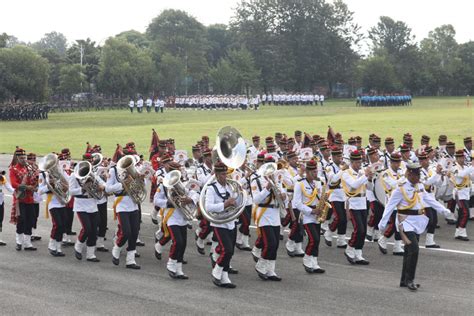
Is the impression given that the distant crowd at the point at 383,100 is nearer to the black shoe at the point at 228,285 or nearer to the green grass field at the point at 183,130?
the green grass field at the point at 183,130

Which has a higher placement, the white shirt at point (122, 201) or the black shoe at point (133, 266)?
the white shirt at point (122, 201)

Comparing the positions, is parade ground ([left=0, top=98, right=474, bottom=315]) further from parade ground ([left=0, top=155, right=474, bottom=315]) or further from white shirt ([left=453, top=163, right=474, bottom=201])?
white shirt ([left=453, top=163, right=474, bottom=201])

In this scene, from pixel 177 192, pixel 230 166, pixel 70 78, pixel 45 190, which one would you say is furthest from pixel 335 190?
pixel 70 78

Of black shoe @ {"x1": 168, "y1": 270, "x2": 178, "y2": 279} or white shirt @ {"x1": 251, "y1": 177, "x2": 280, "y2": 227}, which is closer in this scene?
white shirt @ {"x1": 251, "y1": 177, "x2": 280, "y2": 227}

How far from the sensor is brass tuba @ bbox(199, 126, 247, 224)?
11.9 metres

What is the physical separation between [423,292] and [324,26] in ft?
329

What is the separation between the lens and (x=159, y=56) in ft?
341

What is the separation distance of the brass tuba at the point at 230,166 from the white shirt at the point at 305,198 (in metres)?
1.22

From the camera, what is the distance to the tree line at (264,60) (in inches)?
3533

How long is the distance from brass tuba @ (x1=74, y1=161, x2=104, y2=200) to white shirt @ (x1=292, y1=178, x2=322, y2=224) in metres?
3.84

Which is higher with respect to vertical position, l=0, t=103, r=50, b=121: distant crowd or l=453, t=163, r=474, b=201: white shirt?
l=453, t=163, r=474, b=201: white shirt

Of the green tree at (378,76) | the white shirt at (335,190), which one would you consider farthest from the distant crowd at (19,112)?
the white shirt at (335,190)

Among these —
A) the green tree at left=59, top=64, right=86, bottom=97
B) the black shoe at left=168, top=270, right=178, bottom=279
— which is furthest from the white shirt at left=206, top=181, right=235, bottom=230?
the green tree at left=59, top=64, right=86, bottom=97

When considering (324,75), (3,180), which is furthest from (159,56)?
(3,180)
